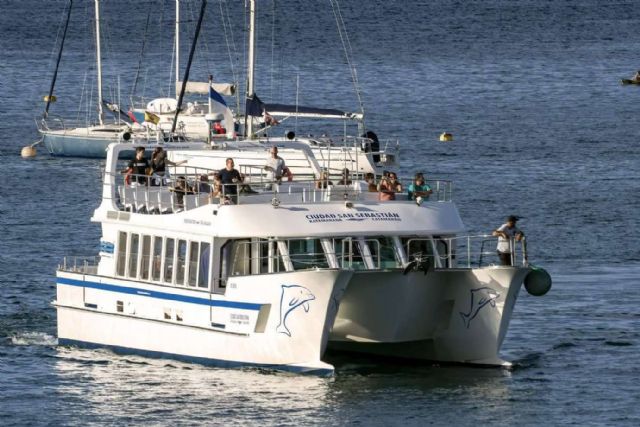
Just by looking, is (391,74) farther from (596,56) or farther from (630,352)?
(630,352)

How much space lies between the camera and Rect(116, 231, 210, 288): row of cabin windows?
40.2 m

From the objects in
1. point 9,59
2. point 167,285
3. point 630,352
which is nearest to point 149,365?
point 167,285

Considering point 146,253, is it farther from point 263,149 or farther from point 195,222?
point 263,149

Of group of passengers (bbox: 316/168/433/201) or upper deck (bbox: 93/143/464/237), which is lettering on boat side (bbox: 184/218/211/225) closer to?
upper deck (bbox: 93/143/464/237)

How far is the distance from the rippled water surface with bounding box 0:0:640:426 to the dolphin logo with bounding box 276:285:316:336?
4.96ft

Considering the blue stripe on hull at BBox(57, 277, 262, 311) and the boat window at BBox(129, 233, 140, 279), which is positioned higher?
the boat window at BBox(129, 233, 140, 279)

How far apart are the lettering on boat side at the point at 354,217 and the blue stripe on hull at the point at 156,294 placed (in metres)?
2.11

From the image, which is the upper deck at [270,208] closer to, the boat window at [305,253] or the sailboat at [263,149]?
the boat window at [305,253]

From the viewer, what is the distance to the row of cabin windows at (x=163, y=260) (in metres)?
40.2

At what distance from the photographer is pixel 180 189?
41281 millimetres

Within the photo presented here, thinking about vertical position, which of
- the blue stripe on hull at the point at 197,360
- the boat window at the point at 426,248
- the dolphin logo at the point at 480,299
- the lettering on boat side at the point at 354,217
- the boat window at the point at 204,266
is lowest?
the blue stripe on hull at the point at 197,360

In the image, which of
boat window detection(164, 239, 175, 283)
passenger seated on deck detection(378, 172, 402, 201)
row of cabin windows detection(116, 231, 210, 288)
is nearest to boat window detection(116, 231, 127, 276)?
row of cabin windows detection(116, 231, 210, 288)

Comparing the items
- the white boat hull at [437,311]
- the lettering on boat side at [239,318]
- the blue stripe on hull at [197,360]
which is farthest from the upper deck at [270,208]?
the blue stripe on hull at [197,360]

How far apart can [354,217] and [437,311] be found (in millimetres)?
2795
